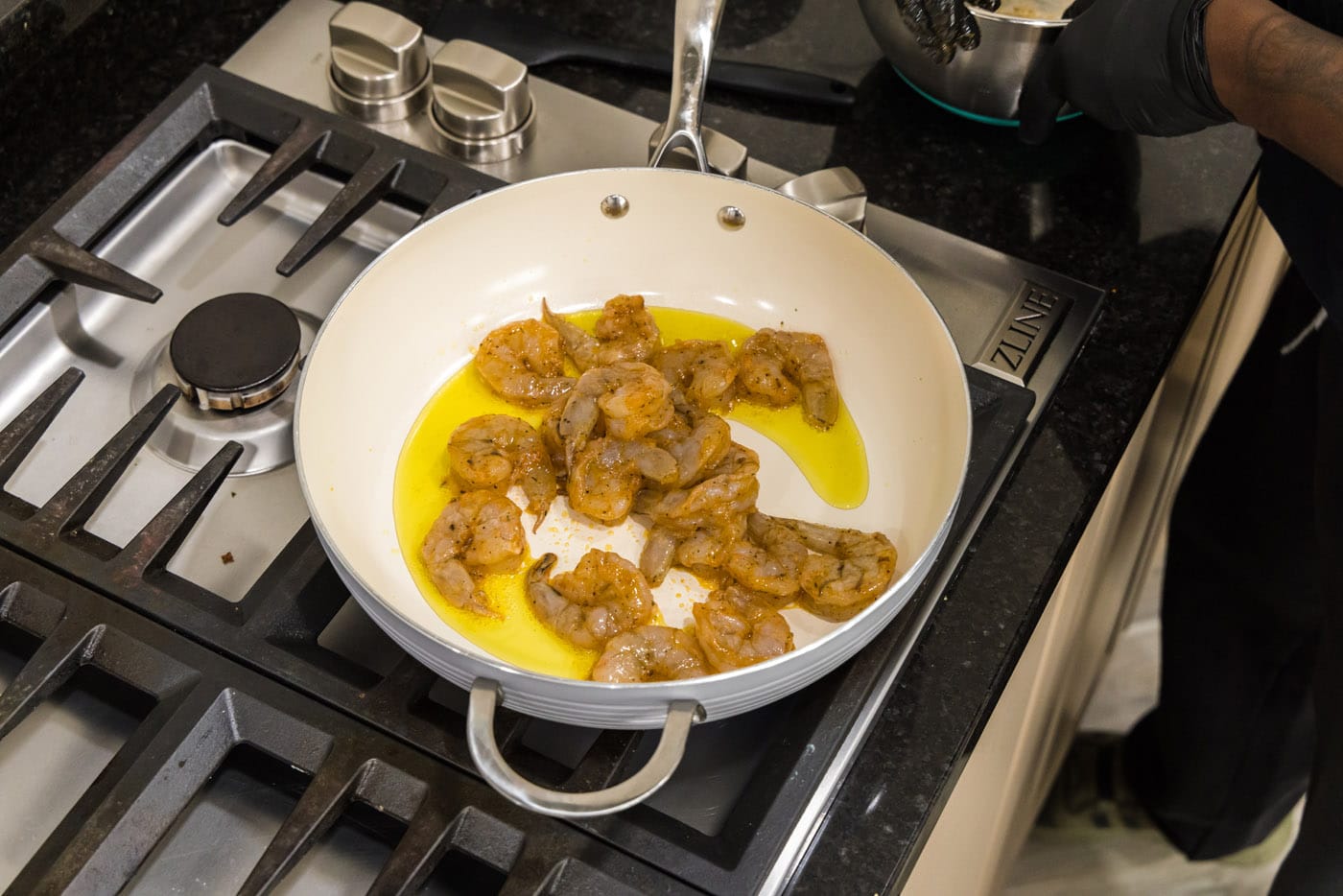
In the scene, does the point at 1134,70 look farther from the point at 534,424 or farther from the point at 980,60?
the point at 534,424

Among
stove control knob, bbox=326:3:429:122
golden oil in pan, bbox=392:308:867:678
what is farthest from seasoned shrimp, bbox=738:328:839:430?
stove control knob, bbox=326:3:429:122

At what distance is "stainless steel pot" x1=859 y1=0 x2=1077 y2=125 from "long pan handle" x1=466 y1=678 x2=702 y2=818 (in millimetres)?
710

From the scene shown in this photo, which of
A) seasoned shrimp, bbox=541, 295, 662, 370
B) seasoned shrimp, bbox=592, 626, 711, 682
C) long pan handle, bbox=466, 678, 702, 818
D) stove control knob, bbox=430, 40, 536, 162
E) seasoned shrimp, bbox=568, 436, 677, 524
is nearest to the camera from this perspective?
long pan handle, bbox=466, 678, 702, 818

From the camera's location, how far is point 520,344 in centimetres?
101

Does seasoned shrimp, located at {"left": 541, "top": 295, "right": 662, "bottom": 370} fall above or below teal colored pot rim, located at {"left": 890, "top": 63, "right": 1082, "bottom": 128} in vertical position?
below

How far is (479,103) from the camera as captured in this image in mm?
1148

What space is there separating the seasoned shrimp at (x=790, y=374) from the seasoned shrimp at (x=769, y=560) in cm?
13

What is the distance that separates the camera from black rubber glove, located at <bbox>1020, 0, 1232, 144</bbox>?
1.00 metres

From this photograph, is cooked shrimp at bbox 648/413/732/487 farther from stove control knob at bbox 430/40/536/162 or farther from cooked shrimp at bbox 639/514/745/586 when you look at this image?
stove control knob at bbox 430/40/536/162

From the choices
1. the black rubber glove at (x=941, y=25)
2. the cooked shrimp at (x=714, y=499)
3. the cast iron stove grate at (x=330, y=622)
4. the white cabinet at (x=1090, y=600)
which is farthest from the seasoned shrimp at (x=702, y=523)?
the black rubber glove at (x=941, y=25)

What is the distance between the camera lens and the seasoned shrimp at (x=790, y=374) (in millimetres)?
989

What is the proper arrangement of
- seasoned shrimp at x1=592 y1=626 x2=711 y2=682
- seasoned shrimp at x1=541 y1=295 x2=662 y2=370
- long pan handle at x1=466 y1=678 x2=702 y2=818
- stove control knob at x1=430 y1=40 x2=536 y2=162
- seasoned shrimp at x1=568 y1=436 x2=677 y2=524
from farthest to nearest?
stove control knob at x1=430 y1=40 x2=536 y2=162 → seasoned shrimp at x1=541 y1=295 x2=662 y2=370 → seasoned shrimp at x1=568 y1=436 x2=677 y2=524 → seasoned shrimp at x1=592 y1=626 x2=711 y2=682 → long pan handle at x1=466 y1=678 x2=702 y2=818

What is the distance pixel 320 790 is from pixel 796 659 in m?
0.30

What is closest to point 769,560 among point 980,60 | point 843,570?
point 843,570
